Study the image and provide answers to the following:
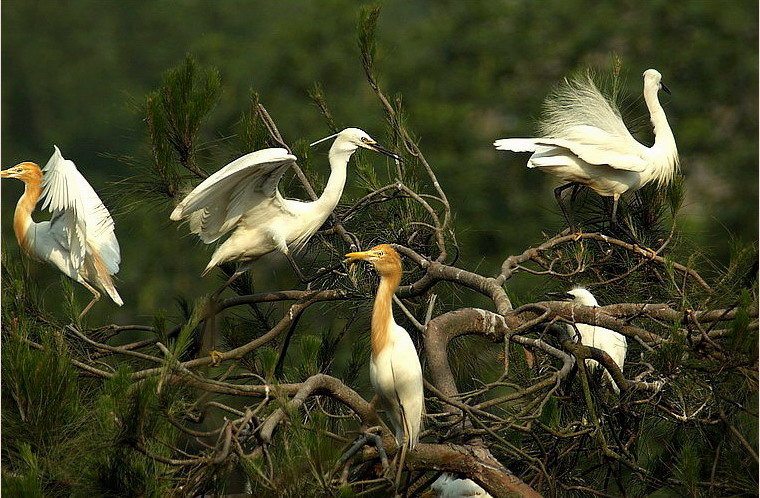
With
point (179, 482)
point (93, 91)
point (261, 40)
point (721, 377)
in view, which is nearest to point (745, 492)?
point (721, 377)

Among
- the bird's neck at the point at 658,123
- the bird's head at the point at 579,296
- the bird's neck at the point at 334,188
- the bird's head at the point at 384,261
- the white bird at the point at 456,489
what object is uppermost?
the bird's head at the point at 384,261

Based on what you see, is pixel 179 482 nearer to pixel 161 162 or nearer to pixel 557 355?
pixel 557 355

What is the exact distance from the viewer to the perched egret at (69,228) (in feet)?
9.13

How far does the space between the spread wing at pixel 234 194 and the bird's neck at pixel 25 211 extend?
2.79 ft

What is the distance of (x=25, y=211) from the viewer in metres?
3.46

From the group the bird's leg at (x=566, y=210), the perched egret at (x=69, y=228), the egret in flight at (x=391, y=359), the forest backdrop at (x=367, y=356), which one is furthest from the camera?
the perched egret at (x=69, y=228)

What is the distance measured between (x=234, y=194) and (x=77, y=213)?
514mm

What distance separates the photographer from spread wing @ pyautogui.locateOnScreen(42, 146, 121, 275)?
2.77 metres

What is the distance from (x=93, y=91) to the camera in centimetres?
1588

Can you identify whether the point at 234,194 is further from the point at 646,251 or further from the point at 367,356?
the point at 646,251

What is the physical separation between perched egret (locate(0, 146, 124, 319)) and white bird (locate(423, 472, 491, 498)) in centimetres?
114

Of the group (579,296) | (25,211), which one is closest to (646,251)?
(579,296)

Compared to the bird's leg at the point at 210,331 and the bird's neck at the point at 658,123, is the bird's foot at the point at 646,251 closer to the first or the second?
the bird's neck at the point at 658,123

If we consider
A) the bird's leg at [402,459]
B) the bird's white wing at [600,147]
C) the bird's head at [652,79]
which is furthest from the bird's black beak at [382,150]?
the bird's leg at [402,459]
